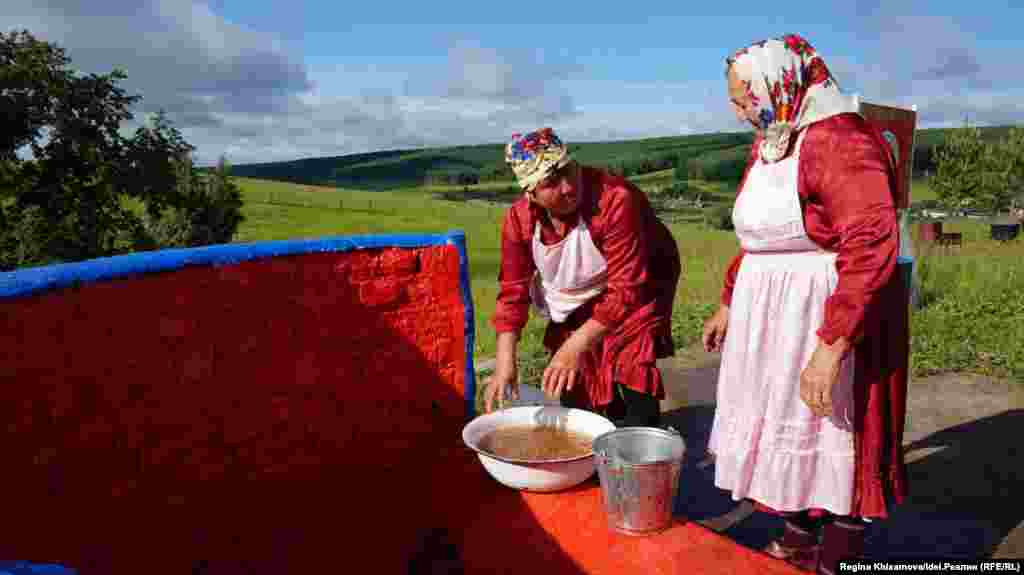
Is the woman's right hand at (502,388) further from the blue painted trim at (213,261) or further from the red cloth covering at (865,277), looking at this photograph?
the red cloth covering at (865,277)

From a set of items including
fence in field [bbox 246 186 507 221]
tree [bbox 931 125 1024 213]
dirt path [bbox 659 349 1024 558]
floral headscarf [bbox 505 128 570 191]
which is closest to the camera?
floral headscarf [bbox 505 128 570 191]

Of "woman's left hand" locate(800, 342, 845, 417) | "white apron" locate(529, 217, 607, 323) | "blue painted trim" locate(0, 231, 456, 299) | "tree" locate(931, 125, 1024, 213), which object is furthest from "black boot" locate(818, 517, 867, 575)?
"tree" locate(931, 125, 1024, 213)

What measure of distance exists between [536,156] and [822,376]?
3.95 ft

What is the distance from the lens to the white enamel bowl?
2.33 m

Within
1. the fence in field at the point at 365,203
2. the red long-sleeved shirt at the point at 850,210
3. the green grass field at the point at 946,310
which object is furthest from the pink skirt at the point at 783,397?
the fence in field at the point at 365,203

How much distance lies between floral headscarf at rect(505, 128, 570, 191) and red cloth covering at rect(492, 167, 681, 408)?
26 centimetres

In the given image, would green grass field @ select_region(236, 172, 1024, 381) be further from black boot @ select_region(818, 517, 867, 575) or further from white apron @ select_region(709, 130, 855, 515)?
black boot @ select_region(818, 517, 867, 575)

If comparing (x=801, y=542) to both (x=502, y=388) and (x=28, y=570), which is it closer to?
(x=502, y=388)

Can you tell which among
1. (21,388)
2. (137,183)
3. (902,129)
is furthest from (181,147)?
(21,388)

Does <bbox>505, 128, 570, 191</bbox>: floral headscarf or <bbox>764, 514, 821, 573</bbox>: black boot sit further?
<bbox>764, 514, 821, 573</bbox>: black boot

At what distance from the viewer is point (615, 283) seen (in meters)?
2.62

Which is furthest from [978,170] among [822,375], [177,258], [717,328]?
[177,258]

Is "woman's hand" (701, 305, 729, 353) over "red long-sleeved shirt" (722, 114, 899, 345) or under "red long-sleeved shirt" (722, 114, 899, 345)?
under

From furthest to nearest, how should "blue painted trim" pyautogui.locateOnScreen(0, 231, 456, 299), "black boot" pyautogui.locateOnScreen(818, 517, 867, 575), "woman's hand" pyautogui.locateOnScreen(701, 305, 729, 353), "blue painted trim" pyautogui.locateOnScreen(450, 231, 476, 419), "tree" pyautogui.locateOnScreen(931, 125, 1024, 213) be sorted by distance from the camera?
"tree" pyautogui.locateOnScreen(931, 125, 1024, 213) < "blue painted trim" pyautogui.locateOnScreen(450, 231, 476, 419) < "woman's hand" pyautogui.locateOnScreen(701, 305, 729, 353) < "black boot" pyautogui.locateOnScreen(818, 517, 867, 575) < "blue painted trim" pyautogui.locateOnScreen(0, 231, 456, 299)
